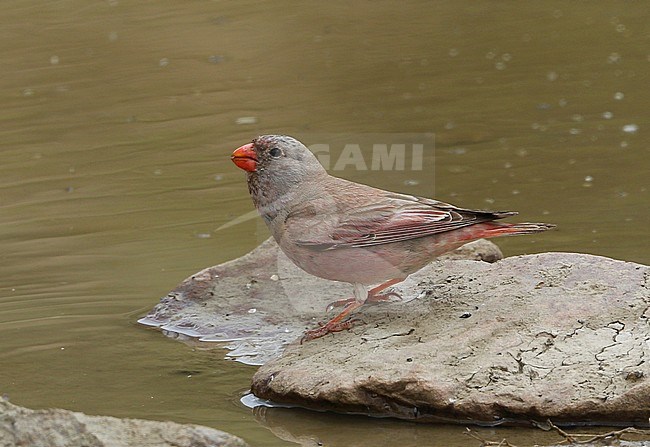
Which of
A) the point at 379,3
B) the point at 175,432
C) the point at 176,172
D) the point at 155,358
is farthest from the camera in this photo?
the point at 379,3

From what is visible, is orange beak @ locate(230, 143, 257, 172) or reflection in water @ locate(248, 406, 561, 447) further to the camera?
orange beak @ locate(230, 143, 257, 172)

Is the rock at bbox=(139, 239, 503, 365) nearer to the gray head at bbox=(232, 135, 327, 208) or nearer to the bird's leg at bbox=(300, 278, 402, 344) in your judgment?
the bird's leg at bbox=(300, 278, 402, 344)

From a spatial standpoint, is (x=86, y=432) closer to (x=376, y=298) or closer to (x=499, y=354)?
(x=499, y=354)

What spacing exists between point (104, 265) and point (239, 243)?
0.83 meters

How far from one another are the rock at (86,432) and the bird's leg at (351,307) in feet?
4.65

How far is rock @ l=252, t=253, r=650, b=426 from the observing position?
4777 mm

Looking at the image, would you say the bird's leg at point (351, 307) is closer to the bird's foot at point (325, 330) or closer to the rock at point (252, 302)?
the bird's foot at point (325, 330)

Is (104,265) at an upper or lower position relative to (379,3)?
lower

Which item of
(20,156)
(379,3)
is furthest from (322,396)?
(379,3)

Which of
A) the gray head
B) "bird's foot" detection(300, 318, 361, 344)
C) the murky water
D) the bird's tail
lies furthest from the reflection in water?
the gray head

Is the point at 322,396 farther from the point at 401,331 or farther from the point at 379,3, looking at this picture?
the point at 379,3

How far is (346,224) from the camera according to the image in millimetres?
5480

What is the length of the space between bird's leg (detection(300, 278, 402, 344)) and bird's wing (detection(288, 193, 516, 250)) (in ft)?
0.88

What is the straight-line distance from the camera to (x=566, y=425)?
4.76 m
